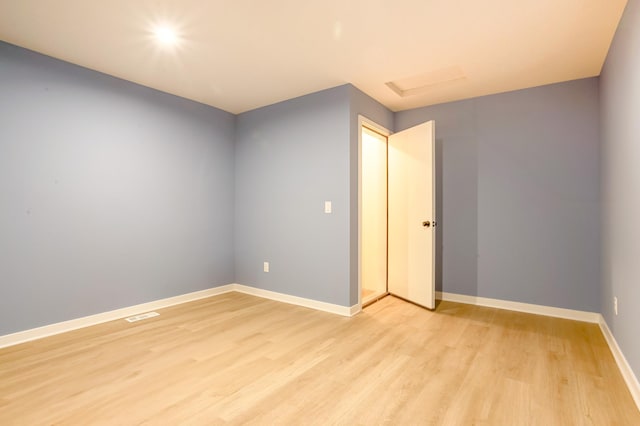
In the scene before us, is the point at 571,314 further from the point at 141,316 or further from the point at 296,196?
the point at 141,316

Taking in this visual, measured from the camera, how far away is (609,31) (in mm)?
2404

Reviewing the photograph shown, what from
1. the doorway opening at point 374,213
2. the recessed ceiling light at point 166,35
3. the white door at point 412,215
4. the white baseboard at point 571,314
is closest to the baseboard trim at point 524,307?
the white baseboard at point 571,314

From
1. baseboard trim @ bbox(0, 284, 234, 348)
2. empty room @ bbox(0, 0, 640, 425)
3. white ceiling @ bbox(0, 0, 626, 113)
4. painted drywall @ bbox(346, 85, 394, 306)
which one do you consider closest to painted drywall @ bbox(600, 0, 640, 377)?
empty room @ bbox(0, 0, 640, 425)

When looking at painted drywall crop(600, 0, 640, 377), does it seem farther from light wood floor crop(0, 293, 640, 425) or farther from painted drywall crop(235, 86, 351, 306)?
painted drywall crop(235, 86, 351, 306)

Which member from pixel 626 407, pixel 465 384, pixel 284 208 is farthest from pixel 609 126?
pixel 284 208

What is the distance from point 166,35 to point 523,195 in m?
3.75

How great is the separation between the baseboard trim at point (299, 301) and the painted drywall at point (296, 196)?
5 centimetres

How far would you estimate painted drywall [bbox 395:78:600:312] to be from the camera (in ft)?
10.5

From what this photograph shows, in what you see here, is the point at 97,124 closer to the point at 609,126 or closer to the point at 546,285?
the point at 609,126

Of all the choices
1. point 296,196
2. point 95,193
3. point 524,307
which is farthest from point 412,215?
point 95,193

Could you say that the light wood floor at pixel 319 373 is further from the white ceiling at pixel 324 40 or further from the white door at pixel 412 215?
the white ceiling at pixel 324 40

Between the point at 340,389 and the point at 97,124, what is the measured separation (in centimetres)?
321

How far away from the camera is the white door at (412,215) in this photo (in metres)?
3.51

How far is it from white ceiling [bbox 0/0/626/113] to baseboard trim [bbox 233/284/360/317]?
238 cm
